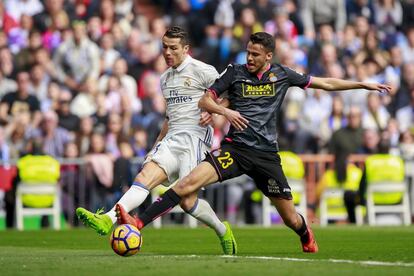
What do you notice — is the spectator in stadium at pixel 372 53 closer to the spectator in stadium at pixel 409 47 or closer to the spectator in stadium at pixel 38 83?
the spectator in stadium at pixel 409 47

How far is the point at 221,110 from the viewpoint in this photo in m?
13.1

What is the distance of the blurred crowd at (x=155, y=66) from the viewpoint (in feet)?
79.8

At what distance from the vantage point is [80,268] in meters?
11.5

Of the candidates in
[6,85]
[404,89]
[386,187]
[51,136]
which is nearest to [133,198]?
[386,187]

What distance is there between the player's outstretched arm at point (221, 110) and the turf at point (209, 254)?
→ 1.38 meters

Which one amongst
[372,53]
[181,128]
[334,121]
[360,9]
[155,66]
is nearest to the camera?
[181,128]

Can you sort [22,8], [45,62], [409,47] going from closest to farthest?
[45,62], [22,8], [409,47]

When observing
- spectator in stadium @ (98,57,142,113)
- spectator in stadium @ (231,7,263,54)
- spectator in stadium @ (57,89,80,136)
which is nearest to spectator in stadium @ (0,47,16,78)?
spectator in stadium @ (57,89,80,136)

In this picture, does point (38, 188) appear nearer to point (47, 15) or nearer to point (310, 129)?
point (47, 15)

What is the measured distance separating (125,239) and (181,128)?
6.77 feet

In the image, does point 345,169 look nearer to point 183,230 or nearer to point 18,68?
point 183,230

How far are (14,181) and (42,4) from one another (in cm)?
585

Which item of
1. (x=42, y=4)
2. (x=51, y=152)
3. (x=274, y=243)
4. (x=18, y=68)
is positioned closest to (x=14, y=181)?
(x=51, y=152)

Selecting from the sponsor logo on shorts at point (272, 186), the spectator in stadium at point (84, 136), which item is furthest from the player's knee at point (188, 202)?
the spectator in stadium at point (84, 136)
